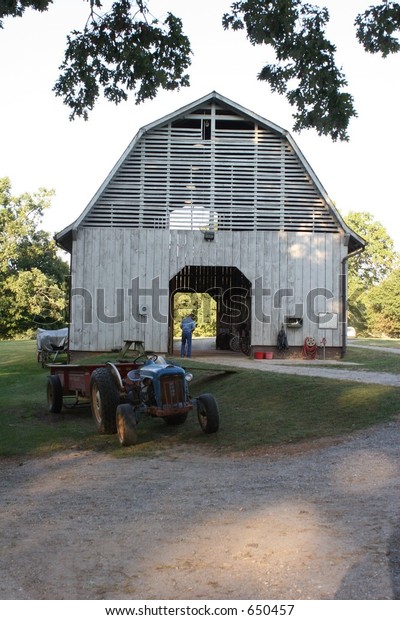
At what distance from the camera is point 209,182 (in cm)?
2220

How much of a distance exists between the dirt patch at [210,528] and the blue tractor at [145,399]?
1507 mm

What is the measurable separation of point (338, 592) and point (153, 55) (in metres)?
7.98

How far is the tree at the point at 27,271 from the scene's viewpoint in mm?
53406

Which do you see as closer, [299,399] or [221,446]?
[221,446]

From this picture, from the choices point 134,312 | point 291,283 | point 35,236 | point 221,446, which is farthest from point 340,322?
point 35,236

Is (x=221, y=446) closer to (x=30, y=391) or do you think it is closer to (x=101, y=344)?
(x=30, y=391)

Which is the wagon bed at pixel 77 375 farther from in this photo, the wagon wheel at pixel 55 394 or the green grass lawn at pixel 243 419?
the green grass lawn at pixel 243 419

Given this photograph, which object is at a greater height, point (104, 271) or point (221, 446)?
point (104, 271)

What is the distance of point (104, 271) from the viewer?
22.1m

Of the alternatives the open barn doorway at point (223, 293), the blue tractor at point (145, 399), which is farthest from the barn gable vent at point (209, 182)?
the blue tractor at point (145, 399)

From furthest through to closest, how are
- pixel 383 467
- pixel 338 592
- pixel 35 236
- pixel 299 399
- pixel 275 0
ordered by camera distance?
pixel 35 236
pixel 299 399
pixel 275 0
pixel 383 467
pixel 338 592

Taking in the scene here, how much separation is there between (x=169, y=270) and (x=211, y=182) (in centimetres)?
335

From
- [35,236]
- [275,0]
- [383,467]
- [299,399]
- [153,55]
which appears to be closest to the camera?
[383,467]

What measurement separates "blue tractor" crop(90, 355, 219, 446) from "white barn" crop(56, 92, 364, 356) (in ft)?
34.6
